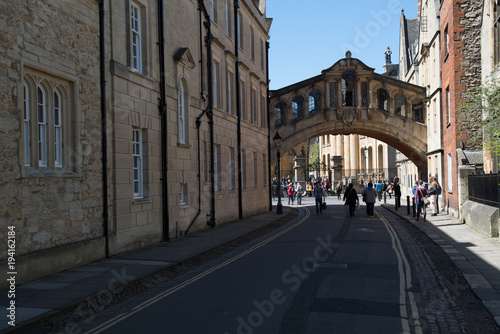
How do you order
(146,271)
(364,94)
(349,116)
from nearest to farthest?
(146,271)
(349,116)
(364,94)

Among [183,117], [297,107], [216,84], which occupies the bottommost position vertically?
[183,117]

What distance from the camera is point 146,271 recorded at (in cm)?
999

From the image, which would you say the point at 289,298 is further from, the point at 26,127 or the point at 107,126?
the point at 107,126

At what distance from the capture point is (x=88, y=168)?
Answer: 1126 cm

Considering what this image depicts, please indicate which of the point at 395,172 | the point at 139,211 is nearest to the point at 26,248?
the point at 139,211

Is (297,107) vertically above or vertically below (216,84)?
above

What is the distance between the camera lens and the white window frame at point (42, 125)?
33.0ft

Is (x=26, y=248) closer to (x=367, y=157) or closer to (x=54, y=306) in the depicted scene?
(x=54, y=306)

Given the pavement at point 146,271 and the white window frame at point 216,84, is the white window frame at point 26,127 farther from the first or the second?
the white window frame at point 216,84

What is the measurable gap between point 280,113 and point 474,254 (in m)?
28.5

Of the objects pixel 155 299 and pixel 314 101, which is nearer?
pixel 155 299

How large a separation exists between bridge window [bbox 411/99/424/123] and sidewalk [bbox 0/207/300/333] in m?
27.8

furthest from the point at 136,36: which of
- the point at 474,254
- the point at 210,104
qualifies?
the point at 474,254

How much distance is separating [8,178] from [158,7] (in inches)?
333
